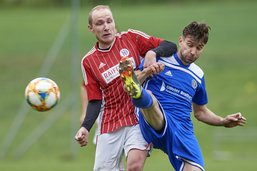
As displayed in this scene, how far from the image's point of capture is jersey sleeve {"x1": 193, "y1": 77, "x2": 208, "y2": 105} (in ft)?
26.0

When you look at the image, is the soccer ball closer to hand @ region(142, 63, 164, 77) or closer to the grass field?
hand @ region(142, 63, 164, 77)

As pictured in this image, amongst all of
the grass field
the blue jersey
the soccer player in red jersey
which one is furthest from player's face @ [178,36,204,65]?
the grass field

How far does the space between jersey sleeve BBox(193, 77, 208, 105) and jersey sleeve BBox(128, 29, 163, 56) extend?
2.02 ft

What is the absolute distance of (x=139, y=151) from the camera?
7930 millimetres

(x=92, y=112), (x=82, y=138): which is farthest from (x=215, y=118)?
(x=82, y=138)

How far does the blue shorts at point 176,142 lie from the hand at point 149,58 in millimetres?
527

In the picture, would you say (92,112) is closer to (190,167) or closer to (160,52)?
(160,52)

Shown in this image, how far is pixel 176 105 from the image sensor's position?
777 centimetres

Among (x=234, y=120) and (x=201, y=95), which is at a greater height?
(x=201, y=95)

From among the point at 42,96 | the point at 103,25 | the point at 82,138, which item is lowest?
the point at 82,138

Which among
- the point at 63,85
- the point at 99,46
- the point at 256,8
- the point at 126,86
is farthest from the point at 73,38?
the point at 256,8

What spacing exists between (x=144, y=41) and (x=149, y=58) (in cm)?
57

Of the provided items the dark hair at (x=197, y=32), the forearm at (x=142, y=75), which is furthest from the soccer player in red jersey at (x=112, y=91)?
the forearm at (x=142, y=75)

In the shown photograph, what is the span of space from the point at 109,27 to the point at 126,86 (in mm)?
1102
